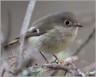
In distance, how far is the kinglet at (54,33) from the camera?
192 centimetres

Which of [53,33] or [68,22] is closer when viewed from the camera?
[53,33]

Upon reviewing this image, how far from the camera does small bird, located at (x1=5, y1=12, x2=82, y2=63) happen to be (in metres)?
1.92

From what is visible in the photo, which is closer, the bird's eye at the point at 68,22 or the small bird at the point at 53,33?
the small bird at the point at 53,33

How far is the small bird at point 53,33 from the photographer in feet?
6.31

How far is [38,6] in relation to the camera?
4707 mm

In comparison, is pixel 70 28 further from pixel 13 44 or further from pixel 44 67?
pixel 44 67

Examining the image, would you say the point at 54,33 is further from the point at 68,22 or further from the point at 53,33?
the point at 68,22

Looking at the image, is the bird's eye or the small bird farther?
the bird's eye

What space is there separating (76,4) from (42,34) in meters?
2.79

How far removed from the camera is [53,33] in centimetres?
198

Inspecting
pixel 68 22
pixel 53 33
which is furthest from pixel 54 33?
pixel 68 22

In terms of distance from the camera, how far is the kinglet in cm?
192

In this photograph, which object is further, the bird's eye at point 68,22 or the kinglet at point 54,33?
the bird's eye at point 68,22

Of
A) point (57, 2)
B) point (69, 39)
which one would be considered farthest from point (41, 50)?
point (57, 2)
